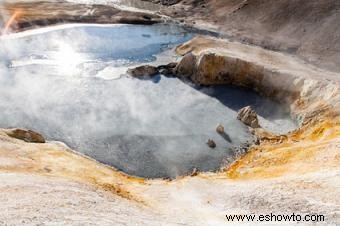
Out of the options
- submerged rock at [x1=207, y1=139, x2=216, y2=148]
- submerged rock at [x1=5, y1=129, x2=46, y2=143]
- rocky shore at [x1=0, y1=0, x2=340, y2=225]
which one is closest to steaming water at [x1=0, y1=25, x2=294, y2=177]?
submerged rock at [x1=207, y1=139, x2=216, y2=148]

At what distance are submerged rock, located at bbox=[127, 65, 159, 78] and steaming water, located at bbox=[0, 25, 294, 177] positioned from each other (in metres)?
1.09

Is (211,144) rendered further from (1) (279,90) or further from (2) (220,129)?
(1) (279,90)

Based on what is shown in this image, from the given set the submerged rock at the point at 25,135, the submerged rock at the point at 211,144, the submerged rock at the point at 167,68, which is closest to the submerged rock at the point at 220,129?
the submerged rock at the point at 211,144

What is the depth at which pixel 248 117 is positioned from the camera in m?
38.6

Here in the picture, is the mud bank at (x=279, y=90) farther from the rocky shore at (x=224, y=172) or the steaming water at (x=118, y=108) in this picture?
the steaming water at (x=118, y=108)

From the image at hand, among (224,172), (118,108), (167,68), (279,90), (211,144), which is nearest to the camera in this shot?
(224,172)

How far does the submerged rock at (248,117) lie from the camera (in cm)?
3797

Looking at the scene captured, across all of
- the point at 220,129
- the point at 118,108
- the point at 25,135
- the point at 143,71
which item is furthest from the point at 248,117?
the point at 25,135

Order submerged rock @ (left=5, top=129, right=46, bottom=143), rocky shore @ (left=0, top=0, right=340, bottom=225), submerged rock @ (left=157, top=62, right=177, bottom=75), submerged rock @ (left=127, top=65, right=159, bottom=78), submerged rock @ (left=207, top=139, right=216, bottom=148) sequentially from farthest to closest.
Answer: submerged rock @ (left=157, top=62, right=177, bottom=75) < submerged rock @ (left=127, top=65, right=159, bottom=78) < submerged rock @ (left=207, top=139, right=216, bottom=148) < submerged rock @ (left=5, top=129, right=46, bottom=143) < rocky shore @ (left=0, top=0, right=340, bottom=225)

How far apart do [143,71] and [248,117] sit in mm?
15825

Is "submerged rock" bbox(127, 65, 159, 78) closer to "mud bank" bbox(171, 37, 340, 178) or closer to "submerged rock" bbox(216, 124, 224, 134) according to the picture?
"mud bank" bbox(171, 37, 340, 178)

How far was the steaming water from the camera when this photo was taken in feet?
109

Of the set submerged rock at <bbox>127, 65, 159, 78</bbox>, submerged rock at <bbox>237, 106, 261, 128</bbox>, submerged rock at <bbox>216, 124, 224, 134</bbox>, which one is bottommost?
submerged rock at <bbox>216, 124, 224, 134</bbox>

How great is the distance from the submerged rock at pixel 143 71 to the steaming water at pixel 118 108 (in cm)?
109
